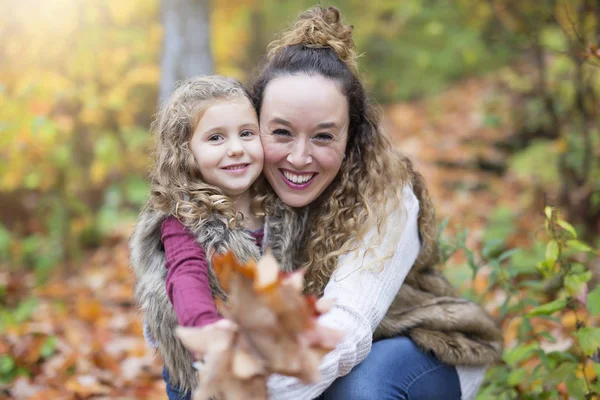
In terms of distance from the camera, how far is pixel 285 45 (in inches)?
90.7

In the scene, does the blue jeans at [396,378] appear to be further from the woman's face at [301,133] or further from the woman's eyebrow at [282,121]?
the woman's eyebrow at [282,121]

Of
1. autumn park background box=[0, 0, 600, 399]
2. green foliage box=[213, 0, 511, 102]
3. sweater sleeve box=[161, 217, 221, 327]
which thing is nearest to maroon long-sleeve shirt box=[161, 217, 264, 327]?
sweater sleeve box=[161, 217, 221, 327]

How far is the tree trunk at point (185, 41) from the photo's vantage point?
14.3 ft

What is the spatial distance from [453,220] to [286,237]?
3375 mm

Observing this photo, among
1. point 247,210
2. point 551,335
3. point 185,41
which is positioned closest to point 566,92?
point 185,41

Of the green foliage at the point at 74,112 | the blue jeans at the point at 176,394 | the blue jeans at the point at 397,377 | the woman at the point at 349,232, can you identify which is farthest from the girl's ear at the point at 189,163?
the green foliage at the point at 74,112

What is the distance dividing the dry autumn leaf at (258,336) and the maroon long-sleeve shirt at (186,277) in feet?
0.78

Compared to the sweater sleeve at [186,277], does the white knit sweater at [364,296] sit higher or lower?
lower

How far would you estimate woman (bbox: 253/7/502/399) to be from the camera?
2125 mm

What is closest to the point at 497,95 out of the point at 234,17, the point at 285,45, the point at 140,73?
the point at 234,17

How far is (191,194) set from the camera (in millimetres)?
2020

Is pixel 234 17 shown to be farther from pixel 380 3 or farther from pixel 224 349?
pixel 224 349

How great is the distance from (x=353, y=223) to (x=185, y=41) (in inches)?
106

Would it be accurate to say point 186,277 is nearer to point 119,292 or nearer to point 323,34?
point 323,34
